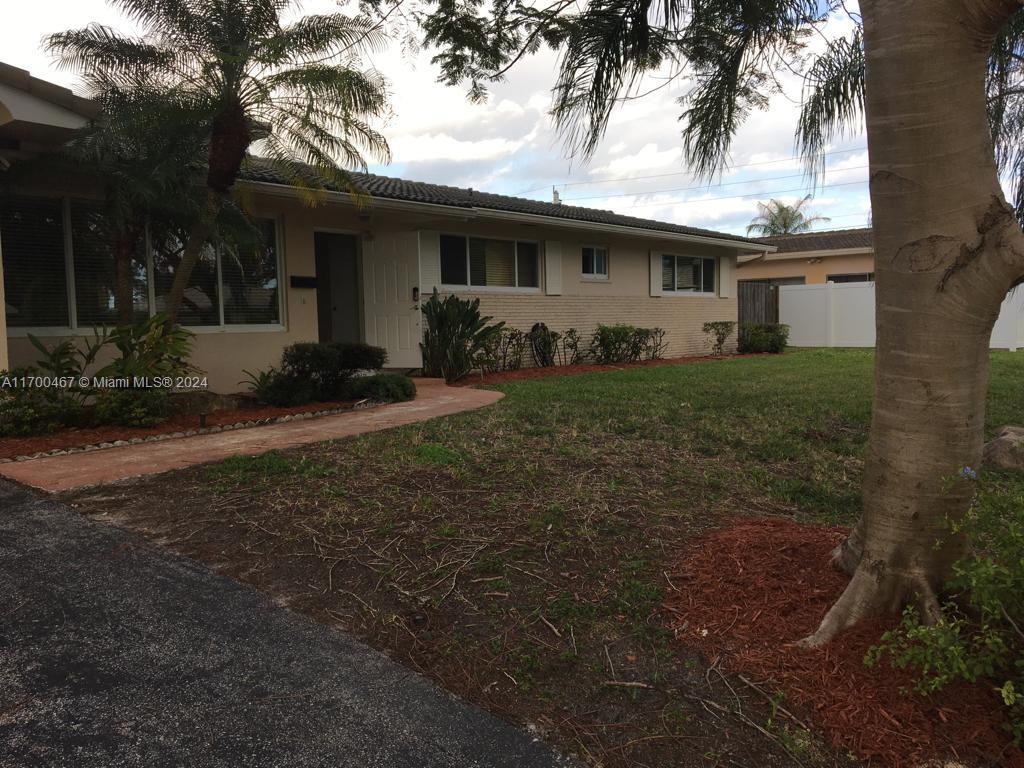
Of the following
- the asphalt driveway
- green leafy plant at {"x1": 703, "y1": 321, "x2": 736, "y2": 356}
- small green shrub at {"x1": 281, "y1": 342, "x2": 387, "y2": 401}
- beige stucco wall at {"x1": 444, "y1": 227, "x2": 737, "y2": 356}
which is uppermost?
beige stucco wall at {"x1": 444, "y1": 227, "x2": 737, "y2": 356}

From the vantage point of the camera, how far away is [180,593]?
3.30 meters

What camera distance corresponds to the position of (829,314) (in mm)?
20875

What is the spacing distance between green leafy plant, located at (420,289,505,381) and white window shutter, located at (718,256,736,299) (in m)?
9.58

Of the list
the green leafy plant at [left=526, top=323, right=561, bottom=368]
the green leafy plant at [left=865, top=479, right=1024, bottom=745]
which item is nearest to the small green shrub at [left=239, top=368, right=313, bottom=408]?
the green leafy plant at [left=526, top=323, right=561, bottom=368]

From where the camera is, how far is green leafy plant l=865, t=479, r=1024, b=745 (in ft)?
6.85

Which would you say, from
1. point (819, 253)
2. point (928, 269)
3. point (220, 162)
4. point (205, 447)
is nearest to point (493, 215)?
point (220, 162)

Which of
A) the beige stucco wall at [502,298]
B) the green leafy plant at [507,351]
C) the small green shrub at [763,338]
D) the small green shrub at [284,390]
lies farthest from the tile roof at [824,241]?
the small green shrub at [284,390]

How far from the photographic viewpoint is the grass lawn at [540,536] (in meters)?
2.43

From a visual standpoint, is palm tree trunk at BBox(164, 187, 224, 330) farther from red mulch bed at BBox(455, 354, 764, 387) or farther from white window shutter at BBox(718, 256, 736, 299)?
white window shutter at BBox(718, 256, 736, 299)

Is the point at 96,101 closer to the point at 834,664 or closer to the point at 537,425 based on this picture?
the point at 537,425

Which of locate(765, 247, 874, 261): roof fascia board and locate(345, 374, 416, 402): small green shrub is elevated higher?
locate(765, 247, 874, 261): roof fascia board

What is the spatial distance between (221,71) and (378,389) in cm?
406

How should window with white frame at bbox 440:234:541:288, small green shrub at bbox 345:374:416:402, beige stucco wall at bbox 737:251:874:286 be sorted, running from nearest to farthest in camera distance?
small green shrub at bbox 345:374:416:402 → window with white frame at bbox 440:234:541:288 → beige stucco wall at bbox 737:251:874:286

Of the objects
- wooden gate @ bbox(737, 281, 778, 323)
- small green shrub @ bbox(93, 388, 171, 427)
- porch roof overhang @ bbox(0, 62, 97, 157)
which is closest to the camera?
porch roof overhang @ bbox(0, 62, 97, 157)
